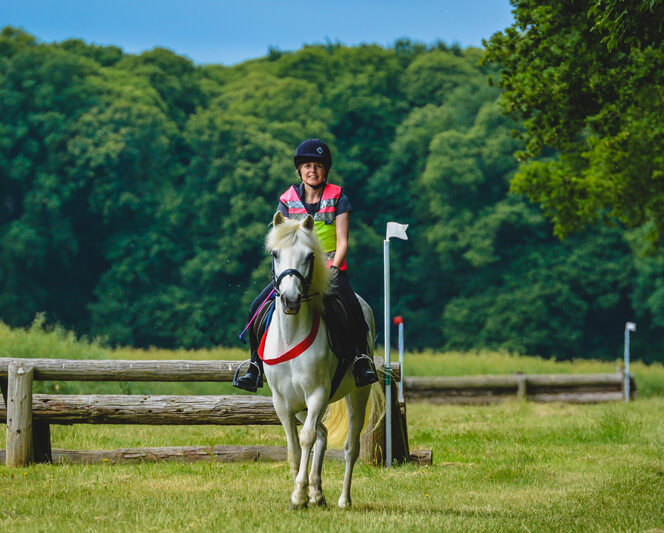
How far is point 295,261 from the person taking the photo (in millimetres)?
6949

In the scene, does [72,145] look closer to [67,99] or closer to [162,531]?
[67,99]

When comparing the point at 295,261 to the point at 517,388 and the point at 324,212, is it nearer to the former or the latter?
the point at 324,212

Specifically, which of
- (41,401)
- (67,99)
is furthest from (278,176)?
(41,401)

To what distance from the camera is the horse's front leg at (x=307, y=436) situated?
23.7 ft

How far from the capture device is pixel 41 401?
10.9 m

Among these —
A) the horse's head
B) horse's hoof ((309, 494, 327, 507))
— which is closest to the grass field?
horse's hoof ((309, 494, 327, 507))

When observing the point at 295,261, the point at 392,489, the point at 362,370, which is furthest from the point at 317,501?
the point at 295,261

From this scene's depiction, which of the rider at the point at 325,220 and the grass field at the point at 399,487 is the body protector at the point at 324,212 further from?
the grass field at the point at 399,487

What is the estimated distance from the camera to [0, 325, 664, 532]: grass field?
7.17 metres

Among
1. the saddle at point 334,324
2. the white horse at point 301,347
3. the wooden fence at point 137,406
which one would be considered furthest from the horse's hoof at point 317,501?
the wooden fence at point 137,406

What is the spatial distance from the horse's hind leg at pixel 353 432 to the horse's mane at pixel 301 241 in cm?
137

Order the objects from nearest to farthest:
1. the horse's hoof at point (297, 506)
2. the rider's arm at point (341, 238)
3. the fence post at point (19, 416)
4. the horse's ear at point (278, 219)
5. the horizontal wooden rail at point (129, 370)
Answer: the horse's ear at point (278, 219), the horse's hoof at point (297, 506), the rider's arm at point (341, 238), the fence post at point (19, 416), the horizontal wooden rail at point (129, 370)

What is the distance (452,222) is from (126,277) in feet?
54.6

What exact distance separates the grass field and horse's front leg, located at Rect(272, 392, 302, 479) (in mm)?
397
